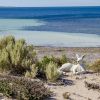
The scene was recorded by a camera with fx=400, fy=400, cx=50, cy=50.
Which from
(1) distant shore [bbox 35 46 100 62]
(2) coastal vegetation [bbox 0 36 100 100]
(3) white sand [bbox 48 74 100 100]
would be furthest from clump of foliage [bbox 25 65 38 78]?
(1) distant shore [bbox 35 46 100 62]

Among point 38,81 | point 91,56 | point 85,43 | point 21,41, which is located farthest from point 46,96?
point 85,43

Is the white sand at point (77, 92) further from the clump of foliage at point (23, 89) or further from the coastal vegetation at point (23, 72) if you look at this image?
the clump of foliage at point (23, 89)

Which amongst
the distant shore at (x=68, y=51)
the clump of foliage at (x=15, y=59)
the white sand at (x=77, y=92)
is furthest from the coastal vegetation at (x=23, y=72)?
the distant shore at (x=68, y=51)

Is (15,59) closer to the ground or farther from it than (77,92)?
farther from it

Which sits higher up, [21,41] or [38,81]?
[21,41]

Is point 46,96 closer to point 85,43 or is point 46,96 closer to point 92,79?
point 92,79

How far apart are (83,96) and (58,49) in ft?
57.1

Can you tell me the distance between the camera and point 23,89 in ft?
31.9

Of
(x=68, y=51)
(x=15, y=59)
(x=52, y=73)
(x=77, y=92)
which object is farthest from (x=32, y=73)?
(x=68, y=51)

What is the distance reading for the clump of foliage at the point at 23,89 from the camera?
9.61 meters

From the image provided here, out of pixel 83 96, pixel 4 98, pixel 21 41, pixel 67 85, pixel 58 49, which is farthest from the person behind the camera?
pixel 58 49

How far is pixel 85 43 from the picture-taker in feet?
105

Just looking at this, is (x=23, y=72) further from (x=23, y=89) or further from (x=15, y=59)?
(x=23, y=89)

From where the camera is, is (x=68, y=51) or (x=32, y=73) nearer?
(x=32, y=73)
